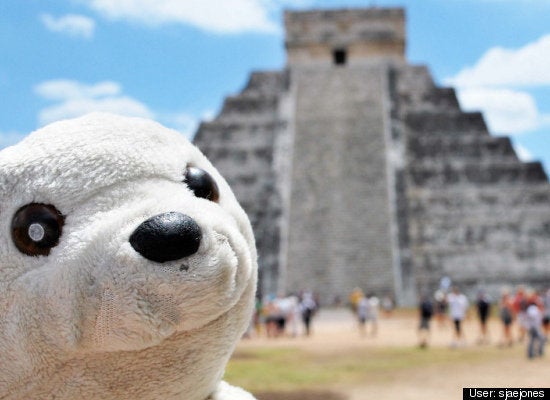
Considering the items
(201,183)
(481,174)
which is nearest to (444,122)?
(481,174)

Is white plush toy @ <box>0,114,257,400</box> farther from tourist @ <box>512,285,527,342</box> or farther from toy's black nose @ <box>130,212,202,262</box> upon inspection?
tourist @ <box>512,285,527,342</box>

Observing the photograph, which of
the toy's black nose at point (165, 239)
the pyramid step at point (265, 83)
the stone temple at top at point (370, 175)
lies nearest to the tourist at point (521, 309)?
the stone temple at top at point (370, 175)

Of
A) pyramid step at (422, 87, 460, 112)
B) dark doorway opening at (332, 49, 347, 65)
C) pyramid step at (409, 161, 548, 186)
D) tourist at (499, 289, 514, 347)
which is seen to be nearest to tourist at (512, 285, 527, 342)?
tourist at (499, 289, 514, 347)

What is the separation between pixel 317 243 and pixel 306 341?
7.65 m

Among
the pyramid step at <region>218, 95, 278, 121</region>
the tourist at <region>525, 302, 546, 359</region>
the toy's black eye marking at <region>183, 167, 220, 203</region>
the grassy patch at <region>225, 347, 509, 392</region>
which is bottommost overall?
the grassy patch at <region>225, 347, 509, 392</region>

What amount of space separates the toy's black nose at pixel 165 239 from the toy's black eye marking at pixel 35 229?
0.29 meters

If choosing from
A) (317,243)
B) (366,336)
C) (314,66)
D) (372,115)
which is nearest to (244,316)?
(366,336)

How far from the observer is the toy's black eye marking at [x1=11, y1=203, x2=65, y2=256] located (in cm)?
213

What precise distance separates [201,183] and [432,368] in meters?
8.31

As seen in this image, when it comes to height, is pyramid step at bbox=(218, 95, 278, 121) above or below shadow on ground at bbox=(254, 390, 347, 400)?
above

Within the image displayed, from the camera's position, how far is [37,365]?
212cm

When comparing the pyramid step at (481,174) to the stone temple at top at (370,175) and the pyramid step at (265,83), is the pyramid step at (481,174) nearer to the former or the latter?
the stone temple at top at (370,175)

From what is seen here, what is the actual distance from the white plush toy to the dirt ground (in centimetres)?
564

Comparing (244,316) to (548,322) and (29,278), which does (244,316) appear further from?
(548,322)
